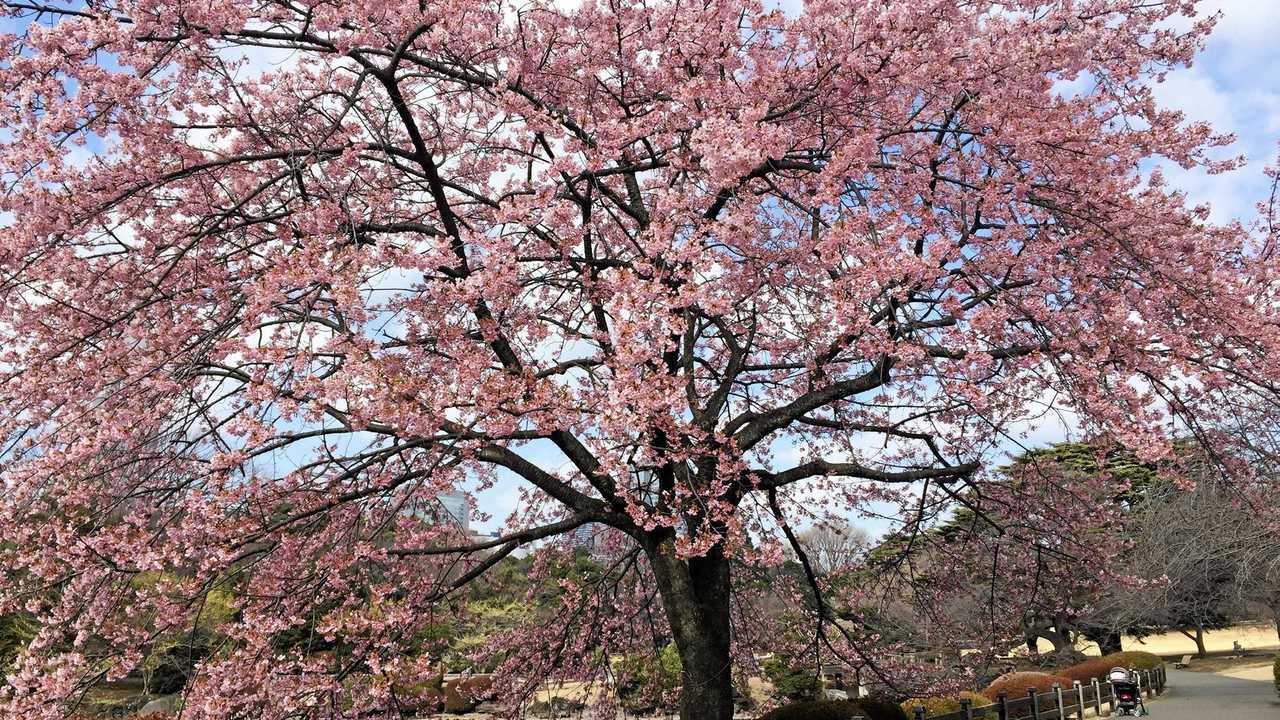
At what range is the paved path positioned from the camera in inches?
595

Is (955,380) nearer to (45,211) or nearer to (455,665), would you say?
(45,211)

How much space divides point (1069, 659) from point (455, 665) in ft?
65.9

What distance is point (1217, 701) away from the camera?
18.1 meters


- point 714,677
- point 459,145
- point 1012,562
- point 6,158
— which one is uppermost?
point 459,145

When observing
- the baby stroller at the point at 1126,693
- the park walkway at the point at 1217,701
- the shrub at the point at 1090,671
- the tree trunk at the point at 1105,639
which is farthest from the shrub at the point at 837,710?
the tree trunk at the point at 1105,639

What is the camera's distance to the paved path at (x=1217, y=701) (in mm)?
15117

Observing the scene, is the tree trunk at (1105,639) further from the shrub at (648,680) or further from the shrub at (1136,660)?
the shrub at (648,680)

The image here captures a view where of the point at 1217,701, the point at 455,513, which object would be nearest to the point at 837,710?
the point at 455,513

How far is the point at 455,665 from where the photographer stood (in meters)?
24.1

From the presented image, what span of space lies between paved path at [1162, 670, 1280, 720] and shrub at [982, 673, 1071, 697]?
6.17ft

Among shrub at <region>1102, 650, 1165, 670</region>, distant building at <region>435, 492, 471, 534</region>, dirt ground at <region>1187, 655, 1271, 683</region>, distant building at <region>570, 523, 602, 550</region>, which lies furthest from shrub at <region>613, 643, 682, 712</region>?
dirt ground at <region>1187, 655, 1271, 683</region>

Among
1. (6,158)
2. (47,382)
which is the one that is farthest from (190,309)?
(6,158)

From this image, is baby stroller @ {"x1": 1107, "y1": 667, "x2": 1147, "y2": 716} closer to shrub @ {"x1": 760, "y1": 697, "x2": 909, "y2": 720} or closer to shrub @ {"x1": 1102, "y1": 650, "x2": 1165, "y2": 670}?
shrub @ {"x1": 760, "y1": 697, "x2": 909, "y2": 720}

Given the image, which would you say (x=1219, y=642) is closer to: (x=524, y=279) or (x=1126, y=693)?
(x=1126, y=693)
